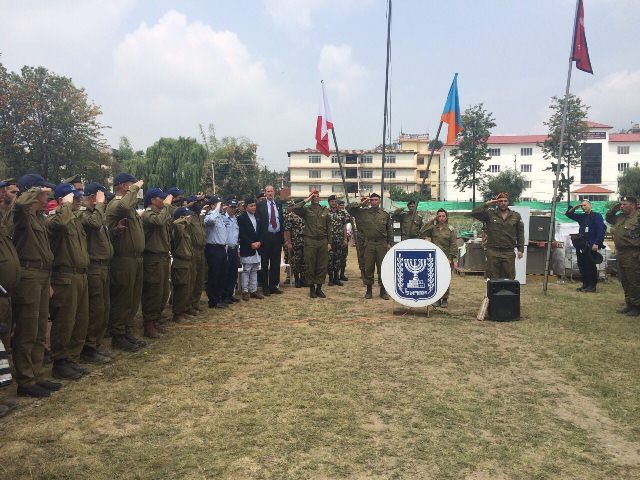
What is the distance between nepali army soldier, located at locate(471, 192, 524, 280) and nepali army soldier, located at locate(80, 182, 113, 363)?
17.7 feet

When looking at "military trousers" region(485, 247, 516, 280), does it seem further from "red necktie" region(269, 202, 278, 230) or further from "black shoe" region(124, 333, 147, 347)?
"black shoe" region(124, 333, 147, 347)

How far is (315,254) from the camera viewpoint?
9.27m

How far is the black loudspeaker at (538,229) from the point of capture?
38.6 ft

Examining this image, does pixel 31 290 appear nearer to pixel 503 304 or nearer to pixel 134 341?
pixel 134 341

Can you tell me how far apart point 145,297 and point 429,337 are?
3.50 meters

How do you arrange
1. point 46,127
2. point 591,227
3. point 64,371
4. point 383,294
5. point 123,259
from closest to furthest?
point 64,371
point 123,259
point 383,294
point 591,227
point 46,127

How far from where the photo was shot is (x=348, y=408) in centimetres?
398

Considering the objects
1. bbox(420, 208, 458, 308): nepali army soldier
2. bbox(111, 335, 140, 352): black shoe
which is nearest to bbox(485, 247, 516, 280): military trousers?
bbox(420, 208, 458, 308): nepali army soldier

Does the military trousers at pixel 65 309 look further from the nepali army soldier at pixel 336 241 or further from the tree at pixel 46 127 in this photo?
the tree at pixel 46 127

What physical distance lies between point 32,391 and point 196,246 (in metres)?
→ 3.62

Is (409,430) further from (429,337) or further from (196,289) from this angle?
(196,289)

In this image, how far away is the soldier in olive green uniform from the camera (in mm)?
4289

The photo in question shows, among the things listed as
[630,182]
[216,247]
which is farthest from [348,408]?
[630,182]

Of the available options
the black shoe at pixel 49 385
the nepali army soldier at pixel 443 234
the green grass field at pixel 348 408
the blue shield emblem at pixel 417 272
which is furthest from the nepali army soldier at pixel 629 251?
the black shoe at pixel 49 385
